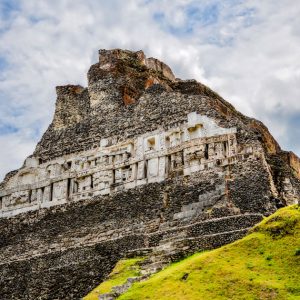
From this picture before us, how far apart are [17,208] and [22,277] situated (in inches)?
300

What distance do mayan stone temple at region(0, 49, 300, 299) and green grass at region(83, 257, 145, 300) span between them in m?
0.63

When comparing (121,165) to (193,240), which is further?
(121,165)

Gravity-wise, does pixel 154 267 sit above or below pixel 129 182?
below

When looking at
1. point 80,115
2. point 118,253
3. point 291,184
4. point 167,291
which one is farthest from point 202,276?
point 80,115

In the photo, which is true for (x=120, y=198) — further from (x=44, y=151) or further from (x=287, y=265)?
(x=287, y=265)

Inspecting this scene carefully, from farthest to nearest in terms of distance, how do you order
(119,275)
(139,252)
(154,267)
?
(139,252) < (119,275) < (154,267)

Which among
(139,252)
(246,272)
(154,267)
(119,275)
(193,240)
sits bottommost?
(119,275)

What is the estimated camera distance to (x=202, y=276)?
20.6 meters

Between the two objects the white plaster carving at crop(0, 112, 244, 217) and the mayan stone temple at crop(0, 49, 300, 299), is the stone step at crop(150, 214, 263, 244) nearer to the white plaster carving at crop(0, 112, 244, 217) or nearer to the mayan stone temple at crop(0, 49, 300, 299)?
the mayan stone temple at crop(0, 49, 300, 299)

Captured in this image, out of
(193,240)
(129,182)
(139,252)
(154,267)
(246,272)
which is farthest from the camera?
(129,182)

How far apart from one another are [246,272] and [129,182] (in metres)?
15.5

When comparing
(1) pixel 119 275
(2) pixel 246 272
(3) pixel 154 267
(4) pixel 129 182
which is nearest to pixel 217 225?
(3) pixel 154 267

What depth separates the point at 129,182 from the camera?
115 ft

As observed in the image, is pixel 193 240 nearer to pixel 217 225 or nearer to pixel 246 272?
pixel 217 225
